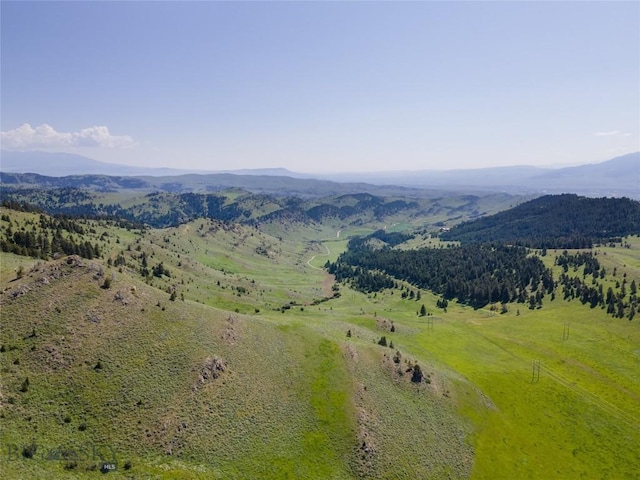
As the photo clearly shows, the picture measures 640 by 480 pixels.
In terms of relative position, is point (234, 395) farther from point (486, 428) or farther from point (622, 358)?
point (622, 358)

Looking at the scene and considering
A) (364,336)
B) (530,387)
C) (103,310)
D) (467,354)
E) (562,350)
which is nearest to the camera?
(103,310)

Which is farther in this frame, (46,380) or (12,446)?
(46,380)

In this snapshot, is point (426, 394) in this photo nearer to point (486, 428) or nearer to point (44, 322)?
point (486, 428)

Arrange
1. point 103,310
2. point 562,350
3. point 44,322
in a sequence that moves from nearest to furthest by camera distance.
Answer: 1. point 44,322
2. point 103,310
3. point 562,350

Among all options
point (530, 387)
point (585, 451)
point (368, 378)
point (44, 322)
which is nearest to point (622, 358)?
point (530, 387)

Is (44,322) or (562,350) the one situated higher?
(44,322)

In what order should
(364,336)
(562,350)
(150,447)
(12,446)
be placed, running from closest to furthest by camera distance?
(12,446)
(150,447)
(364,336)
(562,350)

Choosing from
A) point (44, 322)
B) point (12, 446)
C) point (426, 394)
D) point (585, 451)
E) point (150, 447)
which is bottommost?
point (585, 451)

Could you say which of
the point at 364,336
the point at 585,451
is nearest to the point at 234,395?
the point at 364,336

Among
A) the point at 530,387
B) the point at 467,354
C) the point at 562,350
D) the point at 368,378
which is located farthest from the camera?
the point at 562,350
